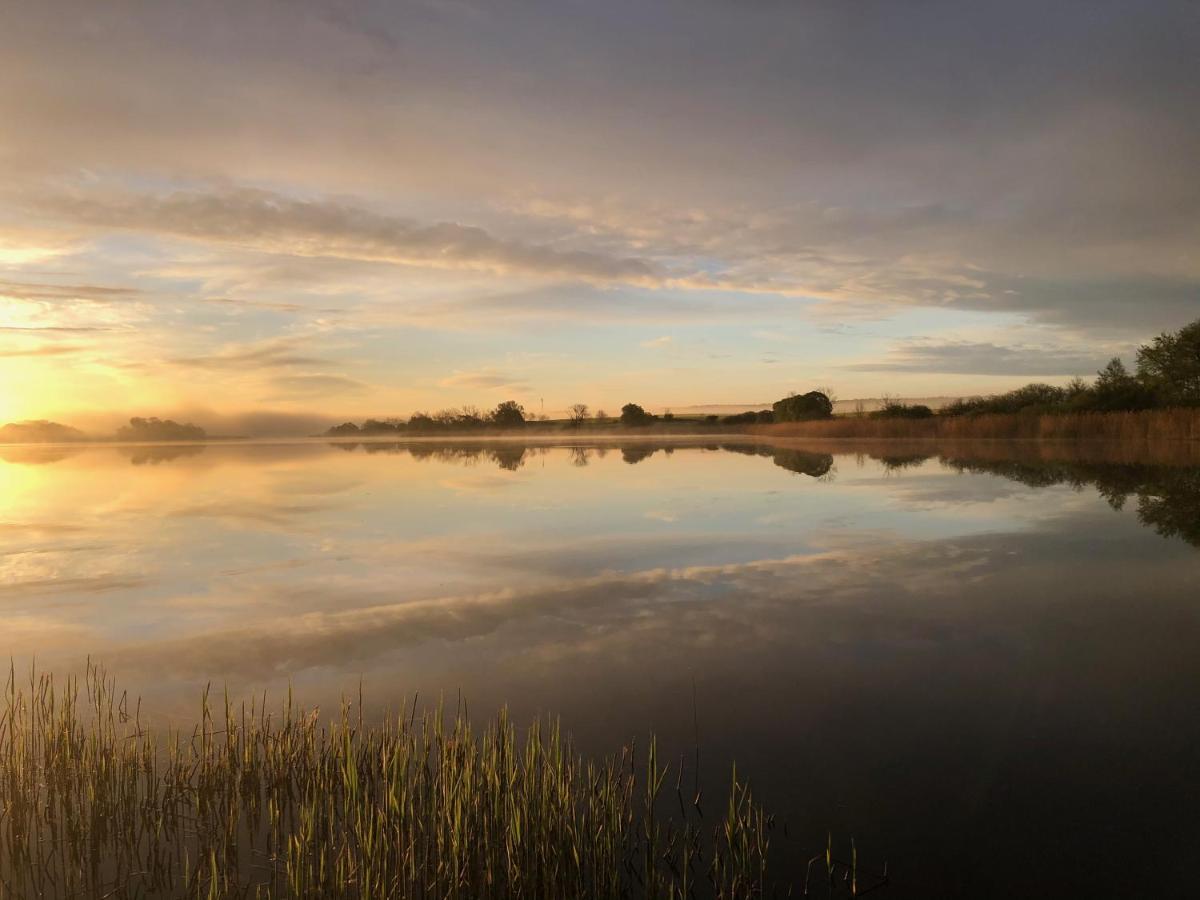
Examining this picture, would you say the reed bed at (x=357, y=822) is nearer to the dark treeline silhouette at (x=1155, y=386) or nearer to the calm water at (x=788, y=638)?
the calm water at (x=788, y=638)

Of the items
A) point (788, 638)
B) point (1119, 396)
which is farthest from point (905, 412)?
point (788, 638)

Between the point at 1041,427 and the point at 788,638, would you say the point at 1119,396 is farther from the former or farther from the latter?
the point at 788,638

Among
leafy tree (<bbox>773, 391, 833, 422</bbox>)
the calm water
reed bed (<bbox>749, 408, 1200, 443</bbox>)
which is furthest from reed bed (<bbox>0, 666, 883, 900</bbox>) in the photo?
leafy tree (<bbox>773, 391, 833, 422</bbox>)

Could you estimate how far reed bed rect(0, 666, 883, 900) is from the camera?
3.78 meters

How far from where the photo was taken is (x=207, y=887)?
154 inches

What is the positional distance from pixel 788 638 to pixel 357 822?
479 cm

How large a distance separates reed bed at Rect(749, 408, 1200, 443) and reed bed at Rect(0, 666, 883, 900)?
4030 centimetres

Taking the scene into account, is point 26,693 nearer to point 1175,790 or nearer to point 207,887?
point 207,887

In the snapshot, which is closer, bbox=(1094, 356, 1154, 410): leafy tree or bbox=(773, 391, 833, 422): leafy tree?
bbox=(1094, 356, 1154, 410): leafy tree

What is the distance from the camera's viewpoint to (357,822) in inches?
152

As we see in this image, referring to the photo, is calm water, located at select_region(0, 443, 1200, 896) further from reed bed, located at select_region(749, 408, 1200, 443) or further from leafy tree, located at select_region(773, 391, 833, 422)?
leafy tree, located at select_region(773, 391, 833, 422)

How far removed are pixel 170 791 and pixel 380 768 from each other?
1202 mm

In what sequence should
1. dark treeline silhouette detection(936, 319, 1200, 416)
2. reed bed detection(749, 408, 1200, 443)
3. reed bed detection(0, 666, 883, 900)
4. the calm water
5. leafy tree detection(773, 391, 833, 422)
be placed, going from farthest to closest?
1. leafy tree detection(773, 391, 833, 422)
2. dark treeline silhouette detection(936, 319, 1200, 416)
3. reed bed detection(749, 408, 1200, 443)
4. the calm water
5. reed bed detection(0, 666, 883, 900)

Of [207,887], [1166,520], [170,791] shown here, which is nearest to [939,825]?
[207,887]
